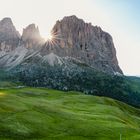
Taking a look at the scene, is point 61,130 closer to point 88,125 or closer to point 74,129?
point 74,129

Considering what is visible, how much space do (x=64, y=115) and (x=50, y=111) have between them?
5.30 m

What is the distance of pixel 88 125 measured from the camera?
3755 inches

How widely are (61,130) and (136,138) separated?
61.2 feet

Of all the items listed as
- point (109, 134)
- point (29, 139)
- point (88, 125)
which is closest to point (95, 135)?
point (109, 134)

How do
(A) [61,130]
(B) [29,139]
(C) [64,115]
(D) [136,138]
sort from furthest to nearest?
(C) [64,115] < (A) [61,130] < (D) [136,138] < (B) [29,139]

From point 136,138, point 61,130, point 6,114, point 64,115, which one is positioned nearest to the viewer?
point 136,138

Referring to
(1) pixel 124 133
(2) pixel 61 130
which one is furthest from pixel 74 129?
(1) pixel 124 133

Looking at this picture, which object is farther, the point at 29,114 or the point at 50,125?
the point at 29,114

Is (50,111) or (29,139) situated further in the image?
(50,111)

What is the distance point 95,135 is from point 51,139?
1325 cm

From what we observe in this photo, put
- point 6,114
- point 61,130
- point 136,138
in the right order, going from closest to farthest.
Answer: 1. point 136,138
2. point 61,130
3. point 6,114

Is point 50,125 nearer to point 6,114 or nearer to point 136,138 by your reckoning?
point 6,114

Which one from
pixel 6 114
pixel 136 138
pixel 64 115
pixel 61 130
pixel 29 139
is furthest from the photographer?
pixel 64 115

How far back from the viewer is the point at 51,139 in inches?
3041
